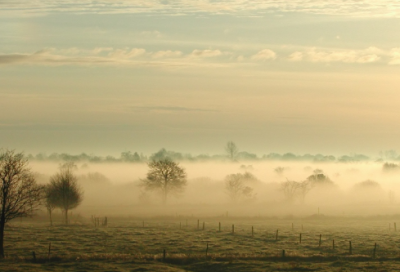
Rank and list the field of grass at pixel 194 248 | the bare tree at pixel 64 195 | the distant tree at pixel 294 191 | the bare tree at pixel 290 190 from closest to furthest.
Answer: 1. the field of grass at pixel 194 248
2. the bare tree at pixel 64 195
3. the bare tree at pixel 290 190
4. the distant tree at pixel 294 191

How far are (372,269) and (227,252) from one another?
15.5 m

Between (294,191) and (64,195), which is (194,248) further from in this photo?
(294,191)

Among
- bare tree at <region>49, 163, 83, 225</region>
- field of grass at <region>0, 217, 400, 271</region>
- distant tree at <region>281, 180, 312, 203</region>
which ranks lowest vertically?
field of grass at <region>0, 217, 400, 271</region>

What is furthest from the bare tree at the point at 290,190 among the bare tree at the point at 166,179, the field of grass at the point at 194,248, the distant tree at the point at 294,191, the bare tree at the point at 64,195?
the bare tree at the point at 64,195

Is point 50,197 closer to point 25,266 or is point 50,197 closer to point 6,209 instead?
point 6,209

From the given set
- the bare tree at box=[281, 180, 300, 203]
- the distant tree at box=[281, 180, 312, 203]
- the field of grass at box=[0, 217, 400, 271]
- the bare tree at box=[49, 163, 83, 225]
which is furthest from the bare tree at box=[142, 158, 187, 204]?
the field of grass at box=[0, 217, 400, 271]

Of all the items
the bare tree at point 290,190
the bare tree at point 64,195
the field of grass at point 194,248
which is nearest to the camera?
the field of grass at point 194,248

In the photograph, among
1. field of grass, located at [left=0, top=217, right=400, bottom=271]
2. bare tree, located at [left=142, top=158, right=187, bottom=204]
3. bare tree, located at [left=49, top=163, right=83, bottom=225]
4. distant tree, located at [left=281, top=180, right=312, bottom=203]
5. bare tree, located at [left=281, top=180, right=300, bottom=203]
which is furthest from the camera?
distant tree, located at [left=281, top=180, right=312, bottom=203]

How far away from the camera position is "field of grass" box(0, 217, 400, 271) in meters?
51.0

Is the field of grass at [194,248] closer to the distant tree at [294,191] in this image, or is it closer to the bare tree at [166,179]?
the bare tree at [166,179]

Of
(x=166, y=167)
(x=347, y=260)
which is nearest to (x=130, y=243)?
(x=347, y=260)

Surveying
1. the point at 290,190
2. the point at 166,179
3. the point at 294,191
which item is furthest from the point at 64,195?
the point at 290,190

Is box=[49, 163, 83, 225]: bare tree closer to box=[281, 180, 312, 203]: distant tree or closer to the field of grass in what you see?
the field of grass

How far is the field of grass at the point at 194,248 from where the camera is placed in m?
51.0
